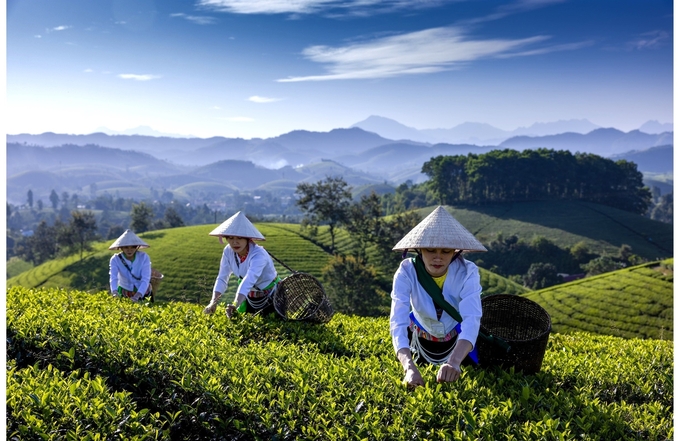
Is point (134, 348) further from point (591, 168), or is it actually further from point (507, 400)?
point (591, 168)

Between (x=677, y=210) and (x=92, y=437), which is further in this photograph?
(x=677, y=210)

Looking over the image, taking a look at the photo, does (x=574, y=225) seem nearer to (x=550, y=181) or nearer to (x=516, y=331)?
(x=550, y=181)

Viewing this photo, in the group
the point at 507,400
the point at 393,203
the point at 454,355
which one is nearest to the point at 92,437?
the point at 454,355

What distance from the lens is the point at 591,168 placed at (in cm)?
8519

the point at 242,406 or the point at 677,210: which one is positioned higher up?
the point at 677,210

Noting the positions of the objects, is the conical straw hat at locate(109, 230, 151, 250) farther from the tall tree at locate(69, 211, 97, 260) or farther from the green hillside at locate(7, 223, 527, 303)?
the tall tree at locate(69, 211, 97, 260)

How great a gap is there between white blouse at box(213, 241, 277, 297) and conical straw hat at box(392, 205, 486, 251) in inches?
90.8

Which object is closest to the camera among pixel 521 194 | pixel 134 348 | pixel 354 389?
pixel 354 389

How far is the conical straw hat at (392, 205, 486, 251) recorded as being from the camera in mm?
4109

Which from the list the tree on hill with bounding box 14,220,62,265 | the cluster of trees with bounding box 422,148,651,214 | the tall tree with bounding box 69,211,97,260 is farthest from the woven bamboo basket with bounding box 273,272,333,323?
the cluster of trees with bounding box 422,148,651,214

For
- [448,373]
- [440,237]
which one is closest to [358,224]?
[440,237]

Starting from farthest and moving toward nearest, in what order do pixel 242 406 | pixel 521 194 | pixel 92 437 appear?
pixel 521 194 < pixel 242 406 < pixel 92 437

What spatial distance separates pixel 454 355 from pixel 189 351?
2.30m

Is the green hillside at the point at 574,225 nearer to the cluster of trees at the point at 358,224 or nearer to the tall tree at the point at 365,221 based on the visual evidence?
the cluster of trees at the point at 358,224
